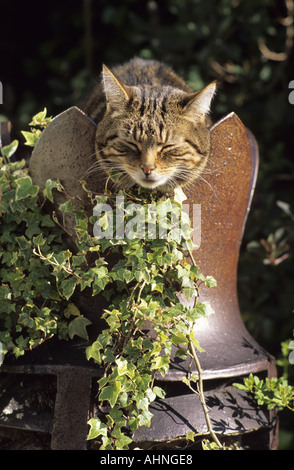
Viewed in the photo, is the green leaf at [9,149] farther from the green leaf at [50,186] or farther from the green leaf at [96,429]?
the green leaf at [96,429]

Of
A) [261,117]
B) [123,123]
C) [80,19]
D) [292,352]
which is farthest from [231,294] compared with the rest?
[80,19]

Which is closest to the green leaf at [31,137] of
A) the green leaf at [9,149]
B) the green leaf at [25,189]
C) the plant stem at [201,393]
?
the green leaf at [9,149]

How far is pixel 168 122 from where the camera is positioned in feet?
4.64

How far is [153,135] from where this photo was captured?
138 centimetres

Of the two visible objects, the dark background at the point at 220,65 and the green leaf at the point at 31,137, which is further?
the dark background at the point at 220,65

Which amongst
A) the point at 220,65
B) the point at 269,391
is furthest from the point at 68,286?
the point at 220,65

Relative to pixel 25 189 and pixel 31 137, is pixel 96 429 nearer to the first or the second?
pixel 25 189

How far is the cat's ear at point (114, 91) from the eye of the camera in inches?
55.4

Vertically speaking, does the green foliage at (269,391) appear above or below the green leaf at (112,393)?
below

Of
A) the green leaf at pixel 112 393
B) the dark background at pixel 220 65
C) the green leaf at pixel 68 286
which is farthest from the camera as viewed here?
the dark background at pixel 220 65

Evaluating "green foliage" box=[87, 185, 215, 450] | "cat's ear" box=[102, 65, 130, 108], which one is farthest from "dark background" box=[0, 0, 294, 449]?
"green foliage" box=[87, 185, 215, 450]

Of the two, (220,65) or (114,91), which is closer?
(114,91)

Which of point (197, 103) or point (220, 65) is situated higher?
point (220, 65)

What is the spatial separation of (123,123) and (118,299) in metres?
0.46
